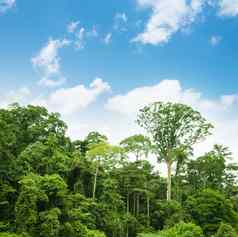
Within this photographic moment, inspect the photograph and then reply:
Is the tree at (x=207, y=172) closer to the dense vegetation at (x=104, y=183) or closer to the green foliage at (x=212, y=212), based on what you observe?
the dense vegetation at (x=104, y=183)

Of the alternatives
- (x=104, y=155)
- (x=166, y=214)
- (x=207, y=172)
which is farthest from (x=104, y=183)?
(x=207, y=172)

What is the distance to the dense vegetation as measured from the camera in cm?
1789

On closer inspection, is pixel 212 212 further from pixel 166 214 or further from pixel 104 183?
pixel 104 183

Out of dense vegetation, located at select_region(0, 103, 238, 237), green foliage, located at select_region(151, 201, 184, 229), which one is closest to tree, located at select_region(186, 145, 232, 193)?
dense vegetation, located at select_region(0, 103, 238, 237)

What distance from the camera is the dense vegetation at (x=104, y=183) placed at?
1789 cm

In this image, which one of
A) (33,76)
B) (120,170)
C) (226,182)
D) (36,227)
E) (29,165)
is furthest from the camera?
(226,182)

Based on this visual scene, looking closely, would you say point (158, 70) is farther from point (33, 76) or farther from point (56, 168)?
point (56, 168)

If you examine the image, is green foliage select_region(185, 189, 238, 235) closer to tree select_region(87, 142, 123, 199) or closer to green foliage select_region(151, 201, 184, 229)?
green foliage select_region(151, 201, 184, 229)

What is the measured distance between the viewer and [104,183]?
949 inches

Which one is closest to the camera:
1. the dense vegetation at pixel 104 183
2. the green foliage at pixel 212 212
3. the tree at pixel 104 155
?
the dense vegetation at pixel 104 183

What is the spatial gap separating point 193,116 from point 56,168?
37.7 ft

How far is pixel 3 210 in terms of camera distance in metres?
19.6


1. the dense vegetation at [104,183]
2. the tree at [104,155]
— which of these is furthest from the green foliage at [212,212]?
the tree at [104,155]

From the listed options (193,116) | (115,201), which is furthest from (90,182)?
(193,116)
